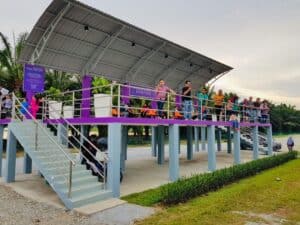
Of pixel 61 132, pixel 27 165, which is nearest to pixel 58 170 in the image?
pixel 61 132

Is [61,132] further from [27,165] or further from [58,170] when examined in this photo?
[27,165]

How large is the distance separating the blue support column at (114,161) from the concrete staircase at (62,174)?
0.26 metres

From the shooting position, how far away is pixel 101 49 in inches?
597

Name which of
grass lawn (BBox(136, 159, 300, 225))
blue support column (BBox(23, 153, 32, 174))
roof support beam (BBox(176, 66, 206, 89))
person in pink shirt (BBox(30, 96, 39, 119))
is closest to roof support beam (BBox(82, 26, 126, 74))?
person in pink shirt (BBox(30, 96, 39, 119))

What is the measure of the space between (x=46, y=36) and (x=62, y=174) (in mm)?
6339

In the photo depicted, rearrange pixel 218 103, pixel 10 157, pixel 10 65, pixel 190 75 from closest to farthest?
pixel 10 157 → pixel 218 103 → pixel 190 75 → pixel 10 65

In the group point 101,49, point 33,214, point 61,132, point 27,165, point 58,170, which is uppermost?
point 101,49

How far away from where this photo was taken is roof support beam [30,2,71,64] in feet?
40.2

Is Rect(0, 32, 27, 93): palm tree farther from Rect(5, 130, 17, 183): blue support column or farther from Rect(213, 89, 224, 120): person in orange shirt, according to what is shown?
Rect(213, 89, 224, 120): person in orange shirt

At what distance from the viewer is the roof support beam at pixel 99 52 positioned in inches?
570

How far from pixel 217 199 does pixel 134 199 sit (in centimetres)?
270

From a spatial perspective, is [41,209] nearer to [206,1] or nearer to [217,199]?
[217,199]

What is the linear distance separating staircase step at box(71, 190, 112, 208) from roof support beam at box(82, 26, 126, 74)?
299 inches

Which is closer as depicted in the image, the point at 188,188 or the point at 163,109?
the point at 188,188
